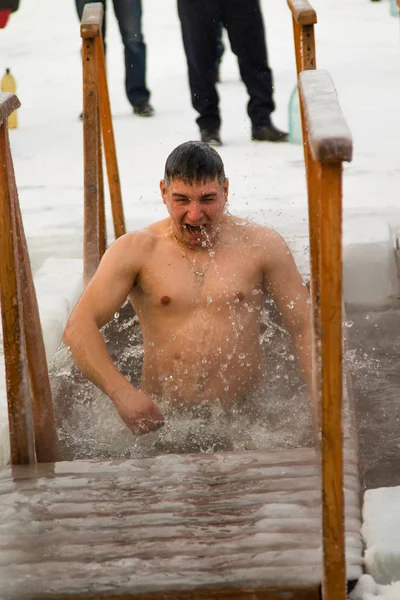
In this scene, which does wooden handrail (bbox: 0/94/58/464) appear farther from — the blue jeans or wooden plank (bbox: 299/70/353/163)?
the blue jeans

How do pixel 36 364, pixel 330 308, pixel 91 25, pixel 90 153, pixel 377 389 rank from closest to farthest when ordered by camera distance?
1. pixel 330 308
2. pixel 36 364
3. pixel 377 389
4. pixel 91 25
5. pixel 90 153

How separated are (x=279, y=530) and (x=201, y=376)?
0.98 m

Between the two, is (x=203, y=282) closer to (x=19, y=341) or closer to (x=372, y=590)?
(x=19, y=341)

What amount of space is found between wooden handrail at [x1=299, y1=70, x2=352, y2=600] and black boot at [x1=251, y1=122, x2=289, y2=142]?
16.4 ft

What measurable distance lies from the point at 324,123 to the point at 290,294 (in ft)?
4.30

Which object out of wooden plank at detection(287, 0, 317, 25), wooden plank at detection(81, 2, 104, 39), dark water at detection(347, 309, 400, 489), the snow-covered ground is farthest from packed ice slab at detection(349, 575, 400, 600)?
wooden plank at detection(81, 2, 104, 39)

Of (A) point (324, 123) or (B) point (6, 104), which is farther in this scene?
(B) point (6, 104)

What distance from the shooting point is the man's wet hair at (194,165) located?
2664 millimetres

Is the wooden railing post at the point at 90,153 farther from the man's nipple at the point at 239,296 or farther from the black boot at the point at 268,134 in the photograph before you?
the black boot at the point at 268,134

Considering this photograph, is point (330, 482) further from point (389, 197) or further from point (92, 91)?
point (389, 197)

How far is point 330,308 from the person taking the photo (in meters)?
1.51

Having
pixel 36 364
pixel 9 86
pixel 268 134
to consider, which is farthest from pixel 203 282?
pixel 9 86

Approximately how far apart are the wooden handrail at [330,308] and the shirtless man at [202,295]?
113 centimetres

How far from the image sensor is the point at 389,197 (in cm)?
545
